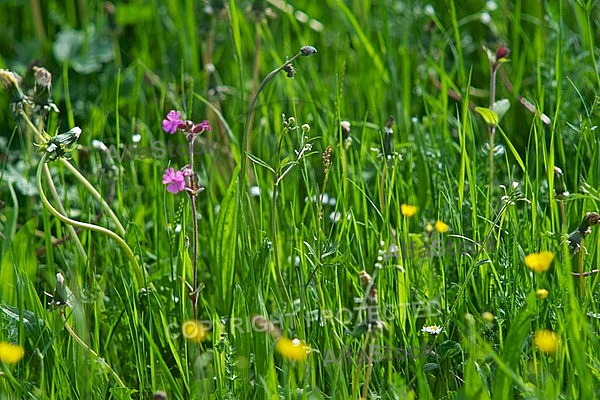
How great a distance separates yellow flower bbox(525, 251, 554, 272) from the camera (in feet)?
5.37

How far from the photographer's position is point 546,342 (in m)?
1.54

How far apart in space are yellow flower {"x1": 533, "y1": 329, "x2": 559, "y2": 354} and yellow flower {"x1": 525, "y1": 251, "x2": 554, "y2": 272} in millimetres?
125

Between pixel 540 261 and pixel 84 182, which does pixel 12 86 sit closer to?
pixel 84 182

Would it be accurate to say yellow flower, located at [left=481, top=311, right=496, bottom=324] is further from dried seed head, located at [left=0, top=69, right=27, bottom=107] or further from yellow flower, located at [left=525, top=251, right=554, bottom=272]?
dried seed head, located at [left=0, top=69, right=27, bottom=107]

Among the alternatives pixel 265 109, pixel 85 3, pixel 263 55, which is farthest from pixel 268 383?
pixel 85 3

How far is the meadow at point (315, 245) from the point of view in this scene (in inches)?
64.6

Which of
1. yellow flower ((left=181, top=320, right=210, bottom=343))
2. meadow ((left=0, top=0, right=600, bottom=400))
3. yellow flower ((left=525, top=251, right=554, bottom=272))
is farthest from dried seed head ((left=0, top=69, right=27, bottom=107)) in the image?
yellow flower ((left=525, top=251, right=554, bottom=272))

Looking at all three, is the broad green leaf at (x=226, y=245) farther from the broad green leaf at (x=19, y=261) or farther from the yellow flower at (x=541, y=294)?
the yellow flower at (x=541, y=294)

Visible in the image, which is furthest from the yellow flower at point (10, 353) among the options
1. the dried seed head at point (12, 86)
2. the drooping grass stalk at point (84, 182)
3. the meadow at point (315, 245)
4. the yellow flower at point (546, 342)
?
the yellow flower at point (546, 342)

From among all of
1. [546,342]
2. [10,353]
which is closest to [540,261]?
[546,342]

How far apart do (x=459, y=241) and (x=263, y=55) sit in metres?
1.51

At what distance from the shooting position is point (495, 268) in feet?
5.91

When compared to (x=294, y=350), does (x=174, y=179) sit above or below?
above

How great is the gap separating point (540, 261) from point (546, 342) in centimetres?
17
